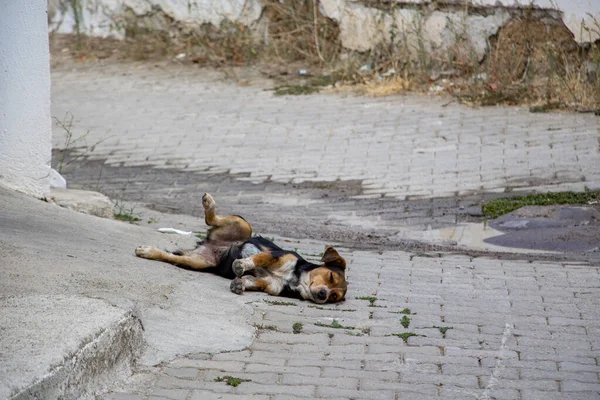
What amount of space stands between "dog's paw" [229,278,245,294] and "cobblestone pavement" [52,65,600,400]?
0.42 feet

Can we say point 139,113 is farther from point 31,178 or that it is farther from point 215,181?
point 31,178

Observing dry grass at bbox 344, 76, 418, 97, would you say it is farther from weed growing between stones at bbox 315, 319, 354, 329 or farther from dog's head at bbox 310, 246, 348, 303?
weed growing between stones at bbox 315, 319, 354, 329

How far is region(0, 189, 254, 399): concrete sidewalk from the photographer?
3.59 m

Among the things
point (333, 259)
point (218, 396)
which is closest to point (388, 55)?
point (333, 259)

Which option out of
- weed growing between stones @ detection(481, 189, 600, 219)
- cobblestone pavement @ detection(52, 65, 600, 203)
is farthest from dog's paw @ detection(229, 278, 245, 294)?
cobblestone pavement @ detection(52, 65, 600, 203)

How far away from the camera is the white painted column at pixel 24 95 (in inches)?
265

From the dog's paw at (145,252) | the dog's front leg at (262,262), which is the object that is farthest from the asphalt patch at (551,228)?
the dog's paw at (145,252)

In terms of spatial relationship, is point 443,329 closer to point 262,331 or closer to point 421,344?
point 421,344

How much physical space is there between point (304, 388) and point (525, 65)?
30.0ft

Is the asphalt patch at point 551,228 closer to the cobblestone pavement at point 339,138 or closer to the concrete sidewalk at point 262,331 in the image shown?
the cobblestone pavement at point 339,138

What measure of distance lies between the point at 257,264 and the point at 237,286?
35 cm

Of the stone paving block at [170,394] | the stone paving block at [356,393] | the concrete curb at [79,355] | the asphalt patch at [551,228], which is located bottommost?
the asphalt patch at [551,228]

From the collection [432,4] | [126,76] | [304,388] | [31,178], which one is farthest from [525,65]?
[304,388]

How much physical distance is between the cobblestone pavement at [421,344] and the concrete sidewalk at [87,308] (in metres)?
0.16
